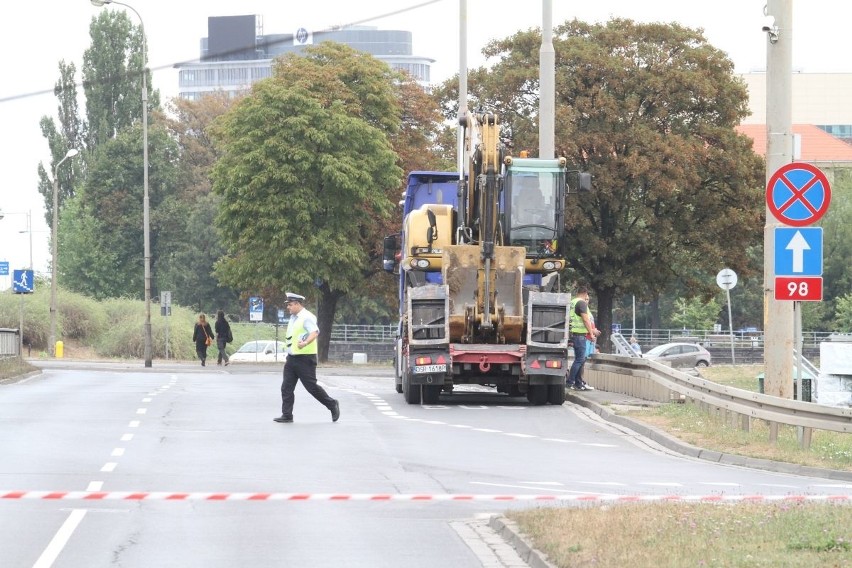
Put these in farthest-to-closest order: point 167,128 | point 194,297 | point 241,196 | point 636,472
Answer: point 167,128
point 194,297
point 241,196
point 636,472

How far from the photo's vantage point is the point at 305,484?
14.7 meters

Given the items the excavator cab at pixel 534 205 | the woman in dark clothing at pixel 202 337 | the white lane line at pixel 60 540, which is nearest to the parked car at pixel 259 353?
the woman in dark clothing at pixel 202 337

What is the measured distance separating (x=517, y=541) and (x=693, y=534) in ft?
3.96

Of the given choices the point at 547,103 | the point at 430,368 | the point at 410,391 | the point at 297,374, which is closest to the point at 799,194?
the point at 297,374

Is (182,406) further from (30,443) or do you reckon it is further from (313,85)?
(313,85)

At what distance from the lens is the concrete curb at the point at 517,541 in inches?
389

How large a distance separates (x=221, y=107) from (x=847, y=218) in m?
40.9

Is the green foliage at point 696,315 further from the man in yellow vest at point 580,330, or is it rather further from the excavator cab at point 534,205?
the excavator cab at point 534,205

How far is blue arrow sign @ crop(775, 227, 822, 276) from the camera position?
16750 millimetres

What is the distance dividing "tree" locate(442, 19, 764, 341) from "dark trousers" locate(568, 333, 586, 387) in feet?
74.3

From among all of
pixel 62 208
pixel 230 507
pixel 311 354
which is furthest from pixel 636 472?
pixel 62 208

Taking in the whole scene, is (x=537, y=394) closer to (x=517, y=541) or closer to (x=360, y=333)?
(x=517, y=541)

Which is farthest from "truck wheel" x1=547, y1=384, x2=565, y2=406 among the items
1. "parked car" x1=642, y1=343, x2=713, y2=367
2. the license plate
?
"parked car" x1=642, y1=343, x2=713, y2=367

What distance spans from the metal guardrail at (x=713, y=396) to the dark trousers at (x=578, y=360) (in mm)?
595
